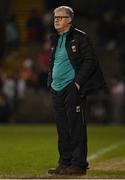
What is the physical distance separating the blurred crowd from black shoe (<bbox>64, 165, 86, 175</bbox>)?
591 inches

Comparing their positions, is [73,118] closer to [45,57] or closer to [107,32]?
[45,57]

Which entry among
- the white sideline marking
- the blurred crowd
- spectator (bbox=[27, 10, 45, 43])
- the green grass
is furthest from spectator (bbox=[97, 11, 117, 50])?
the white sideline marking

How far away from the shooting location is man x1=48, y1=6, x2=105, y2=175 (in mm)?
12281

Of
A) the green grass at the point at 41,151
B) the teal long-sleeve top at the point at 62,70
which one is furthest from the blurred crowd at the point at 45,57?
the teal long-sleeve top at the point at 62,70

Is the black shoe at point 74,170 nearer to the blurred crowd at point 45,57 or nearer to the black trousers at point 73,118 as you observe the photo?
the black trousers at point 73,118

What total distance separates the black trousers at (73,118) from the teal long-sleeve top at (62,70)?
7 centimetres

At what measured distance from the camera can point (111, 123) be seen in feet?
91.6

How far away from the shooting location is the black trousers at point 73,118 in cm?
1234

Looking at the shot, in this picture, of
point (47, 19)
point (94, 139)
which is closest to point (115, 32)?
point (47, 19)

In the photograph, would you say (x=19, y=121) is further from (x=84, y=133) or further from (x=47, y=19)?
(x=84, y=133)

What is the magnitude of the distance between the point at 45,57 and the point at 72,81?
1731 cm

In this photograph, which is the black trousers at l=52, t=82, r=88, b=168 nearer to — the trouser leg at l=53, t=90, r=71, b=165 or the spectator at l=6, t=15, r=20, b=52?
the trouser leg at l=53, t=90, r=71, b=165

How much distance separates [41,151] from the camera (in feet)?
56.6

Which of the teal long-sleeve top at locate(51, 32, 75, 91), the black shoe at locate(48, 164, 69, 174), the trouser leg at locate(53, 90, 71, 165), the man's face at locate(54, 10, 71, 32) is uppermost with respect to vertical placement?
the man's face at locate(54, 10, 71, 32)
